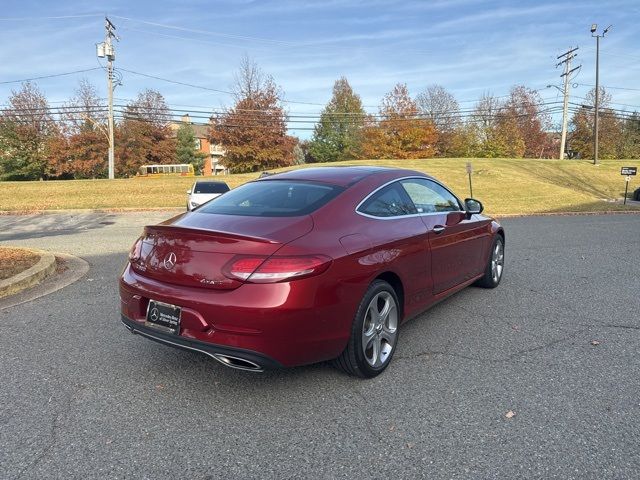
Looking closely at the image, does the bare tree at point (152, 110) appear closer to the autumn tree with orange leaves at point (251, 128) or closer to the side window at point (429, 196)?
the autumn tree with orange leaves at point (251, 128)

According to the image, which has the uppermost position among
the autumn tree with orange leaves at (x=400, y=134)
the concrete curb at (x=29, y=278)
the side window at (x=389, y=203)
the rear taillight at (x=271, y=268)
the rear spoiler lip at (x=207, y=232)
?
the autumn tree with orange leaves at (x=400, y=134)

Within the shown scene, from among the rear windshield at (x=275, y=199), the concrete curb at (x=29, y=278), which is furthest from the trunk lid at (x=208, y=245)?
the concrete curb at (x=29, y=278)

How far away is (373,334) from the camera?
3.44m

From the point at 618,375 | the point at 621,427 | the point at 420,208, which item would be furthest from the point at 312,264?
the point at 618,375

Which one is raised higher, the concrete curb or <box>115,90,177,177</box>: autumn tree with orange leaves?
<box>115,90,177,177</box>: autumn tree with orange leaves

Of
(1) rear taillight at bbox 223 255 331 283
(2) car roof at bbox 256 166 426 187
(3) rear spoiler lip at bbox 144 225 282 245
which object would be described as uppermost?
(2) car roof at bbox 256 166 426 187

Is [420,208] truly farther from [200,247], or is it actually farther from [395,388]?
[200,247]

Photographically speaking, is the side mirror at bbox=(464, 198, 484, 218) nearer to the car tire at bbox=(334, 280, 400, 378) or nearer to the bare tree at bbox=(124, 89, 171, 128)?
the car tire at bbox=(334, 280, 400, 378)

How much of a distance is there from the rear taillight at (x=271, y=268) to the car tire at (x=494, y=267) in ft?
11.5

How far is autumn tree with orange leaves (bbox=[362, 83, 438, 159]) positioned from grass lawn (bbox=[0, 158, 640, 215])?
11.6 meters

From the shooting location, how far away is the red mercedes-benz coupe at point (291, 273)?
283 centimetres

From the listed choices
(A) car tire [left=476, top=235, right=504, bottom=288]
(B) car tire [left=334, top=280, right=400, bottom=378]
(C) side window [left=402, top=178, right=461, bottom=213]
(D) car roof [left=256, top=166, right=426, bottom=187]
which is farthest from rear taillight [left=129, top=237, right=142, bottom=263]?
(A) car tire [left=476, top=235, right=504, bottom=288]

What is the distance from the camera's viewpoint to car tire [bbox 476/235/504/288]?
5781 mm

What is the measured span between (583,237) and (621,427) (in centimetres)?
937
